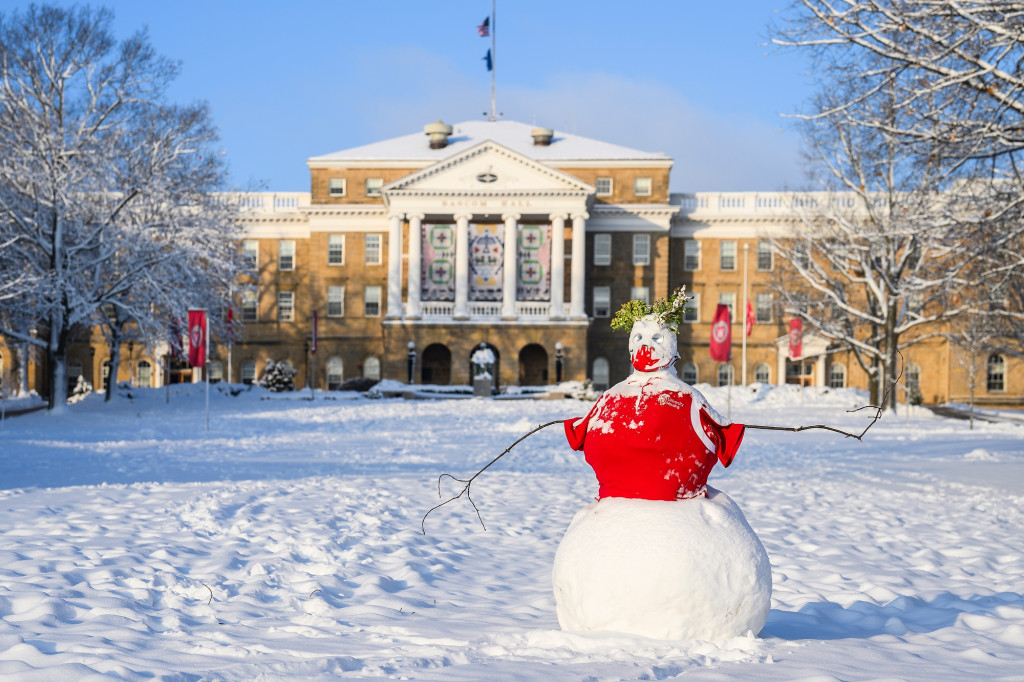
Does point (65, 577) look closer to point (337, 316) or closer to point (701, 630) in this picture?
point (701, 630)

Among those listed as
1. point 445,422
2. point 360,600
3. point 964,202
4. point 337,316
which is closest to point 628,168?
point 337,316

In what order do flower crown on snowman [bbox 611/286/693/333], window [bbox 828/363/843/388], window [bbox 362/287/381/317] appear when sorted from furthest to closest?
window [bbox 362/287/381/317]
window [bbox 828/363/843/388]
flower crown on snowman [bbox 611/286/693/333]

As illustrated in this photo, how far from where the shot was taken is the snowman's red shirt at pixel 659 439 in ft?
15.9

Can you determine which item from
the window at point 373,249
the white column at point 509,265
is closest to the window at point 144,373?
the window at point 373,249

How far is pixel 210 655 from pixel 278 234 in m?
54.8

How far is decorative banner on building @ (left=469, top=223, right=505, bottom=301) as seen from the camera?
50.5 m

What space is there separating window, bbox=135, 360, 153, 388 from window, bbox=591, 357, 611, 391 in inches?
1076

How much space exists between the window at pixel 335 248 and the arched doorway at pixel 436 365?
7.69m

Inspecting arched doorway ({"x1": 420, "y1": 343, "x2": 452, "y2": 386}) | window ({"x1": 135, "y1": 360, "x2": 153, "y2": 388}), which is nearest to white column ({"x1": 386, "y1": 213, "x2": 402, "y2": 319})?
arched doorway ({"x1": 420, "y1": 343, "x2": 452, "y2": 386})

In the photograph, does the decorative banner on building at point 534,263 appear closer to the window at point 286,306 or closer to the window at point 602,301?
the window at point 602,301

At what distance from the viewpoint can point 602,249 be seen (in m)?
54.5

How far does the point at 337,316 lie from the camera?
5572cm

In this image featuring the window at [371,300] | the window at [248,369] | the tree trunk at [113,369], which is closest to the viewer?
the tree trunk at [113,369]

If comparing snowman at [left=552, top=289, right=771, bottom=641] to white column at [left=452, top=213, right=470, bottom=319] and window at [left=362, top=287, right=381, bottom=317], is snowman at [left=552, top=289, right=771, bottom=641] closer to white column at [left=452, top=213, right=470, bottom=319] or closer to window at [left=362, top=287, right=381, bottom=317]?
white column at [left=452, top=213, right=470, bottom=319]
